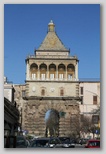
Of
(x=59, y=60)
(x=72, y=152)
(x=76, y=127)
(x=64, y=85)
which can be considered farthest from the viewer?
→ (x=64, y=85)

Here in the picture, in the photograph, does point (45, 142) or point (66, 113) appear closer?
point (45, 142)

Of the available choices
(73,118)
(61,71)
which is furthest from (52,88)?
(61,71)

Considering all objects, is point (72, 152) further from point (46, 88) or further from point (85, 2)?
point (46, 88)

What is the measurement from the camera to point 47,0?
15.0 meters

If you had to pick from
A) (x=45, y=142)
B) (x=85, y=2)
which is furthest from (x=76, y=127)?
(x=85, y=2)

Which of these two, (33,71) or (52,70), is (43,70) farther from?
(33,71)

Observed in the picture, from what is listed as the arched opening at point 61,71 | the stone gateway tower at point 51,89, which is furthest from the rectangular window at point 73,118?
the arched opening at point 61,71

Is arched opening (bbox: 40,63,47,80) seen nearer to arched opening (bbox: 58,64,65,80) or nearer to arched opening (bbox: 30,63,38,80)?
arched opening (bbox: 30,63,38,80)

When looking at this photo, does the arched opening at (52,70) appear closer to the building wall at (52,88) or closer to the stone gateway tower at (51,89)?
the stone gateway tower at (51,89)

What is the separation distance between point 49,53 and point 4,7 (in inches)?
1559

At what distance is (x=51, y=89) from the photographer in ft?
191

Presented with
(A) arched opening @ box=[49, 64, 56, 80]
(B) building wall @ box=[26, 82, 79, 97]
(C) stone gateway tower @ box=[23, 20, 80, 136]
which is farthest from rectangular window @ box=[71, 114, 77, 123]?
(A) arched opening @ box=[49, 64, 56, 80]

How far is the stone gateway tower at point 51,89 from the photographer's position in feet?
171
